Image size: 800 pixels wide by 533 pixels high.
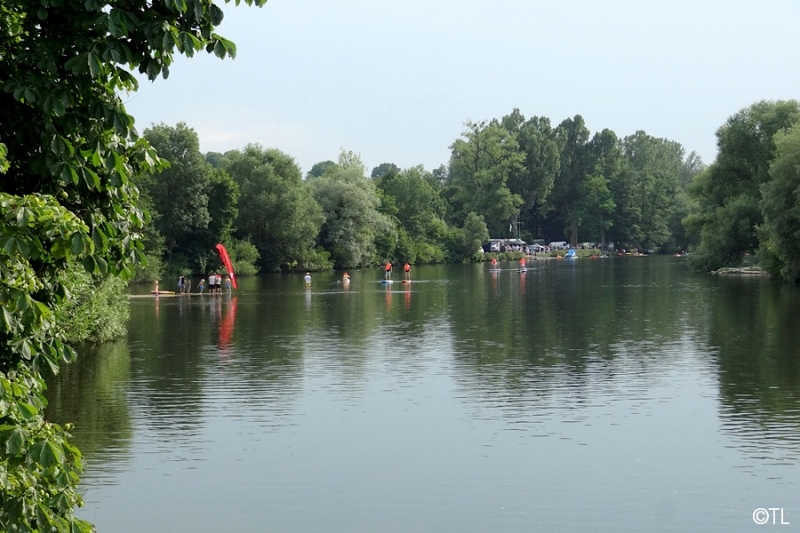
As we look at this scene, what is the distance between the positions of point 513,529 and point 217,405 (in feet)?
33.1

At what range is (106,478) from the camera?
16172mm

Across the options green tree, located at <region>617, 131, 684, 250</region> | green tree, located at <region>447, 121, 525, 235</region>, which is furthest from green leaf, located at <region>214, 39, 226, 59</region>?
green tree, located at <region>617, 131, 684, 250</region>

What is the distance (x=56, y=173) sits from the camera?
24.5 ft

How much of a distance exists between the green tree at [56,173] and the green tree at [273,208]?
85805mm

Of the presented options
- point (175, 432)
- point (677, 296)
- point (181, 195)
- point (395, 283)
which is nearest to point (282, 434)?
point (175, 432)

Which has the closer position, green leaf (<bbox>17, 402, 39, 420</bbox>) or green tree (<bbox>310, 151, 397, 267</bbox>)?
green leaf (<bbox>17, 402, 39, 420</bbox>)

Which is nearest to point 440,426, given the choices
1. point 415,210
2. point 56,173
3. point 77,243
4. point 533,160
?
point 56,173

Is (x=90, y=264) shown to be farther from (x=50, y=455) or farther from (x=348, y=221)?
(x=348, y=221)

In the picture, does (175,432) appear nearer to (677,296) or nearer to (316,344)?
(316,344)

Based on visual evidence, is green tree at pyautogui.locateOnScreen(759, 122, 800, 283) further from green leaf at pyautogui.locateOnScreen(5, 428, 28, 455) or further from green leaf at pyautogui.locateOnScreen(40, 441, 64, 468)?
green leaf at pyautogui.locateOnScreen(5, 428, 28, 455)

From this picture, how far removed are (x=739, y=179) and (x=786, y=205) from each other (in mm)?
19711

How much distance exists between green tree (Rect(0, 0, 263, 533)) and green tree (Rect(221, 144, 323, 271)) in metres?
85.8

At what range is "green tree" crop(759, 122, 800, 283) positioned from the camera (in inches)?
2416

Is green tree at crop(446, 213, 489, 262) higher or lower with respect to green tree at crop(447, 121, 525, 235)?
lower
